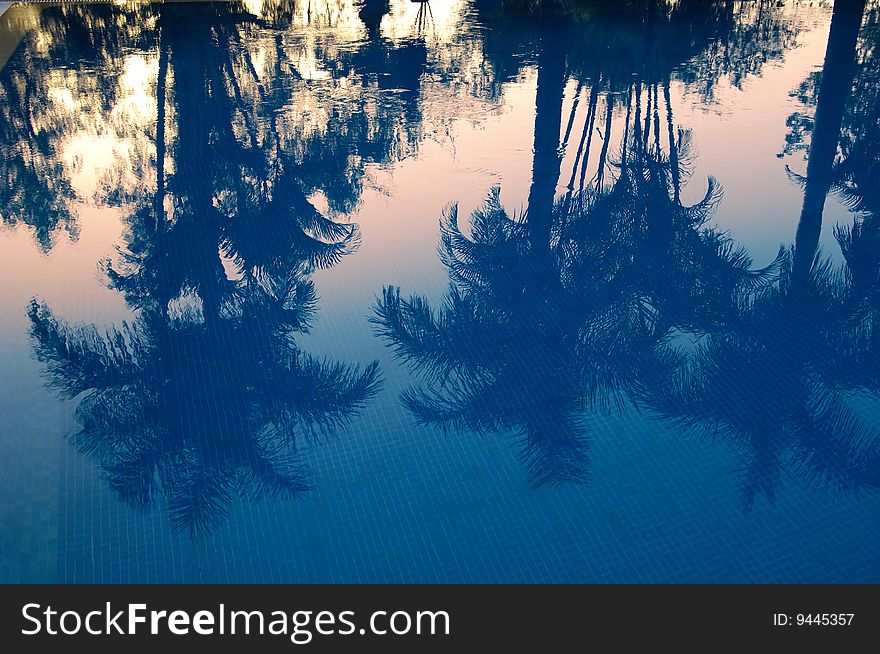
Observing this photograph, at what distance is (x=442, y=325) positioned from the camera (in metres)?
5.69

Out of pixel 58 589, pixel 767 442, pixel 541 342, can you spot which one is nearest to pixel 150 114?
pixel 541 342

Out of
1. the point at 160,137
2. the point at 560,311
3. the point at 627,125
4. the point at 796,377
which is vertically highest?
the point at 627,125

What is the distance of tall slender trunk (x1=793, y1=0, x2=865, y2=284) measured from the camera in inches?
268

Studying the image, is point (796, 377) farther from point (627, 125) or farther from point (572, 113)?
point (572, 113)

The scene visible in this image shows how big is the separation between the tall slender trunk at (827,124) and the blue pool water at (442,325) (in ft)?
0.17

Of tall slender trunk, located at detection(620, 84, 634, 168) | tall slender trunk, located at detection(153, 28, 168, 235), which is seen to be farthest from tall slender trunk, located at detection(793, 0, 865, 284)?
tall slender trunk, located at detection(153, 28, 168, 235)

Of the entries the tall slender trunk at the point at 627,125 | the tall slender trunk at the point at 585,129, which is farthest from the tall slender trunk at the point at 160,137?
the tall slender trunk at the point at 627,125

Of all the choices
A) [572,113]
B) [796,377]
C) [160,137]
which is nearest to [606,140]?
[572,113]

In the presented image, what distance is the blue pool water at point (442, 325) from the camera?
411cm

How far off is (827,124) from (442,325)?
20.2 feet

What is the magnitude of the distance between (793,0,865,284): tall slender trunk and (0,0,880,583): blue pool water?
53 millimetres

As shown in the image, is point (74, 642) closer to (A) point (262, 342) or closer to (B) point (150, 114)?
(A) point (262, 342)

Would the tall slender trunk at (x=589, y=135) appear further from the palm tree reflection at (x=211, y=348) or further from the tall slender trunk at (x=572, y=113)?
the palm tree reflection at (x=211, y=348)

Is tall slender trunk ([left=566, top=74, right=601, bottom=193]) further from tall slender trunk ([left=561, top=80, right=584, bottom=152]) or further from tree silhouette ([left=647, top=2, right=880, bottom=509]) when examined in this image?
tree silhouette ([left=647, top=2, right=880, bottom=509])
